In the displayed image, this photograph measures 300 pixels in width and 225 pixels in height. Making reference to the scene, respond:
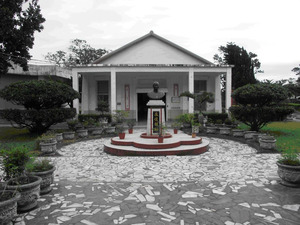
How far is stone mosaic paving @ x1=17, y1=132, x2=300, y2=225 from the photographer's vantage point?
3.28 m

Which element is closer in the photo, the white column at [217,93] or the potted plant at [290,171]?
the potted plant at [290,171]

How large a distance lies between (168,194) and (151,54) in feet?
48.1

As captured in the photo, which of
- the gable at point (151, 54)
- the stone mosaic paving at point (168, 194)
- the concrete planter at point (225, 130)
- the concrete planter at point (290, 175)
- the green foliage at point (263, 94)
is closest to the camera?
the stone mosaic paving at point (168, 194)

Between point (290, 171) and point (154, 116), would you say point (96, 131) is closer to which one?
point (154, 116)

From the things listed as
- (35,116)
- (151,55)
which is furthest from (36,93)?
(151,55)

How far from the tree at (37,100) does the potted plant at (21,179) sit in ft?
23.4

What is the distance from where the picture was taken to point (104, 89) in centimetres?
1783

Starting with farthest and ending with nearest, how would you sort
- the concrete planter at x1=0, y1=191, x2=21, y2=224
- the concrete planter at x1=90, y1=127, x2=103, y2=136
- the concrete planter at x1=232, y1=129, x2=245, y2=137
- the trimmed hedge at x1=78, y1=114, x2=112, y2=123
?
the trimmed hedge at x1=78, y1=114, x2=112, y2=123 < the concrete planter at x1=90, y1=127, x2=103, y2=136 < the concrete planter at x1=232, y1=129, x2=245, y2=137 < the concrete planter at x1=0, y1=191, x2=21, y2=224

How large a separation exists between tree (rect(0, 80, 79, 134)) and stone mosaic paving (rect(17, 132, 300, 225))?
4908mm

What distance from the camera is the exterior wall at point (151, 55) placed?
57.4ft

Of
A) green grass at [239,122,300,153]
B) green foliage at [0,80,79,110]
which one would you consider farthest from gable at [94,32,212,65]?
green grass at [239,122,300,153]

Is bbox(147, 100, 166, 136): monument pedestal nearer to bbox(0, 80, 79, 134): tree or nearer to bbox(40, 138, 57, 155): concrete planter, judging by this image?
bbox(40, 138, 57, 155): concrete planter

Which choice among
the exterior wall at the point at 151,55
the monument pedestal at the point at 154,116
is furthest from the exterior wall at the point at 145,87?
the monument pedestal at the point at 154,116

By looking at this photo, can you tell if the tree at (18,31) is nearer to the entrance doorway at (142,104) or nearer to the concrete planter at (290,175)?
the entrance doorway at (142,104)
